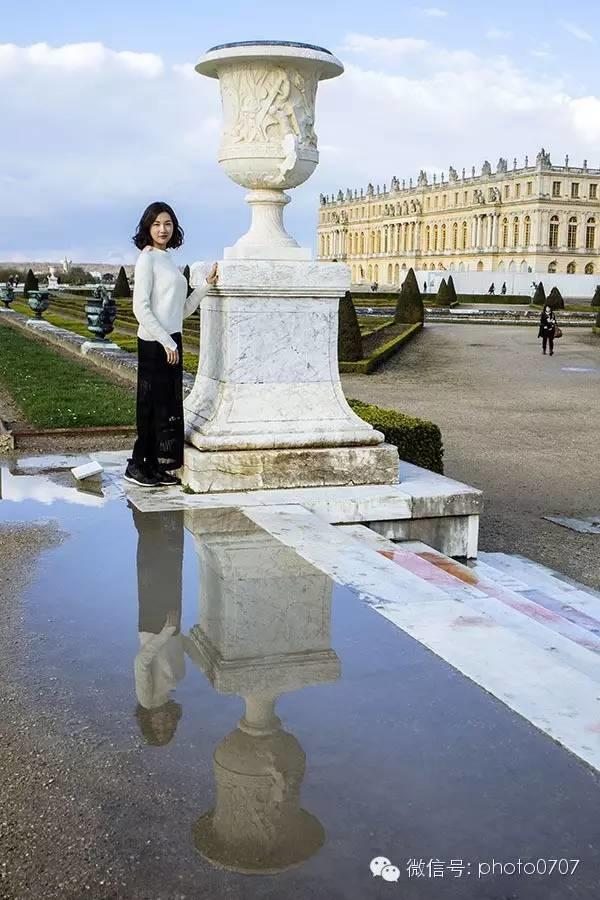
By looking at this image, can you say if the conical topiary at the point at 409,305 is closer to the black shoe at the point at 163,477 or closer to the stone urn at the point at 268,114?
the stone urn at the point at 268,114

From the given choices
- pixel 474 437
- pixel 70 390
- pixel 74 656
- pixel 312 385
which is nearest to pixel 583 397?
pixel 474 437

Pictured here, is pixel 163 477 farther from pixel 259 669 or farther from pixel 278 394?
pixel 259 669

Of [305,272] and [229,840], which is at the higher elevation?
[305,272]

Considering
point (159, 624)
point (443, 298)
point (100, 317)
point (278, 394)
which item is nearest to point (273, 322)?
point (278, 394)

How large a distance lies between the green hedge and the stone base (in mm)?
730

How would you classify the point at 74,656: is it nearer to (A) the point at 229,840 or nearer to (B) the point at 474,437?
(A) the point at 229,840

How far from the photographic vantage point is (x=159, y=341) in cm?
399

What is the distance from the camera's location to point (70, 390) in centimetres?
781

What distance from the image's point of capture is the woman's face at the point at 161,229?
396 centimetres

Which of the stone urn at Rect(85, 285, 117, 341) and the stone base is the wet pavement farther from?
the stone urn at Rect(85, 285, 117, 341)

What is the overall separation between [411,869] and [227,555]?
67.5 inches

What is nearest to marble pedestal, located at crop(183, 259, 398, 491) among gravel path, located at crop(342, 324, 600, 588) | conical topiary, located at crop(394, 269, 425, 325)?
gravel path, located at crop(342, 324, 600, 588)

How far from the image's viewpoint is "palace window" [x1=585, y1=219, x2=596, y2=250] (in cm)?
7675

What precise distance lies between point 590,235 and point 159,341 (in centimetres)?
7839
